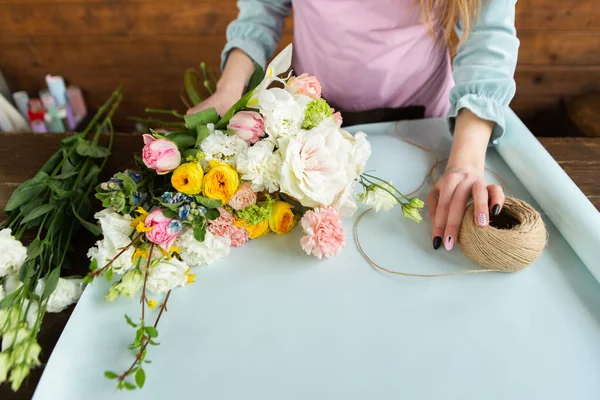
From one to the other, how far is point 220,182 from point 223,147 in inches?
2.0

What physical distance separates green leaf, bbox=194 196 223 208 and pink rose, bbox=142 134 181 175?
5 centimetres

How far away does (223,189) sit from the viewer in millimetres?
548

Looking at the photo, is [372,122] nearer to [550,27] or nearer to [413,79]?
[413,79]

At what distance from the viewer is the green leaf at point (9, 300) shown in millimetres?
508

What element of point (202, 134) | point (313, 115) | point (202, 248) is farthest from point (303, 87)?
point (202, 248)

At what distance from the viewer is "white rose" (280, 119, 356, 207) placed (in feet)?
1.77

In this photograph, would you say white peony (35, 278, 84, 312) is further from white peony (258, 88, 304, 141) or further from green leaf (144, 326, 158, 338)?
white peony (258, 88, 304, 141)

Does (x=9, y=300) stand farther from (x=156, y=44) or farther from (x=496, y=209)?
(x=156, y=44)

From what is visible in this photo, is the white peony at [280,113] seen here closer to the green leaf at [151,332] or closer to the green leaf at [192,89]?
the green leaf at [151,332]

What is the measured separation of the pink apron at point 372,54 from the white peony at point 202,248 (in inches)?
18.3

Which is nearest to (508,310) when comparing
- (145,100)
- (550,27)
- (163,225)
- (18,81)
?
(163,225)

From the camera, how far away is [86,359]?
49 cm

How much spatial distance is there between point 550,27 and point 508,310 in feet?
4.52

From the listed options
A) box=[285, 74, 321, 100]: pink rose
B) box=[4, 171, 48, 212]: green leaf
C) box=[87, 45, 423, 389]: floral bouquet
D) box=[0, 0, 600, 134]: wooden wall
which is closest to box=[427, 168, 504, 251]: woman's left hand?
box=[87, 45, 423, 389]: floral bouquet
